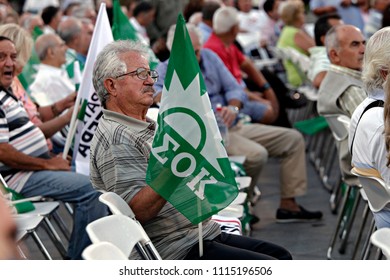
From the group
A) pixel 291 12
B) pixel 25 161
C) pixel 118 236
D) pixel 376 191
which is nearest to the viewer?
pixel 118 236

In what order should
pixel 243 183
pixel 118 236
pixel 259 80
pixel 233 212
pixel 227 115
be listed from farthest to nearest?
1. pixel 259 80
2. pixel 227 115
3. pixel 243 183
4. pixel 233 212
5. pixel 118 236

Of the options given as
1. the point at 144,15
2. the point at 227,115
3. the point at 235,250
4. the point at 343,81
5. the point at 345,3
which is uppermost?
the point at 343,81

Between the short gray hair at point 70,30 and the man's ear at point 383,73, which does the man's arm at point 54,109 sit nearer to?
the short gray hair at point 70,30

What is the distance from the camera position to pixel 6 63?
5879 millimetres

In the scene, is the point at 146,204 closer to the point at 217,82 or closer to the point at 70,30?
the point at 217,82

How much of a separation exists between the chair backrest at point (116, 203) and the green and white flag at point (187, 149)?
15cm

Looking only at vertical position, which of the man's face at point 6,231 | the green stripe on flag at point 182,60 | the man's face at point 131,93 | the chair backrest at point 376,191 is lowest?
the chair backrest at point 376,191

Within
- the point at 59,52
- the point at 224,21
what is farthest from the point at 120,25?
the point at 224,21

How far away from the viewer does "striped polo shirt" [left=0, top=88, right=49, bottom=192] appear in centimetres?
575

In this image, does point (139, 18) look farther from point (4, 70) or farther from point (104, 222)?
point (104, 222)

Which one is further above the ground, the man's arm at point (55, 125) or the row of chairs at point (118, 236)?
the row of chairs at point (118, 236)

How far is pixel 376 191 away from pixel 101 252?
72.4 inches

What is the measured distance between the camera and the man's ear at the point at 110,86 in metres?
4.32

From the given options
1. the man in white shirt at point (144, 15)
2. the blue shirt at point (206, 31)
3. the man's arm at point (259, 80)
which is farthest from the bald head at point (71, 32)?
the man in white shirt at point (144, 15)
